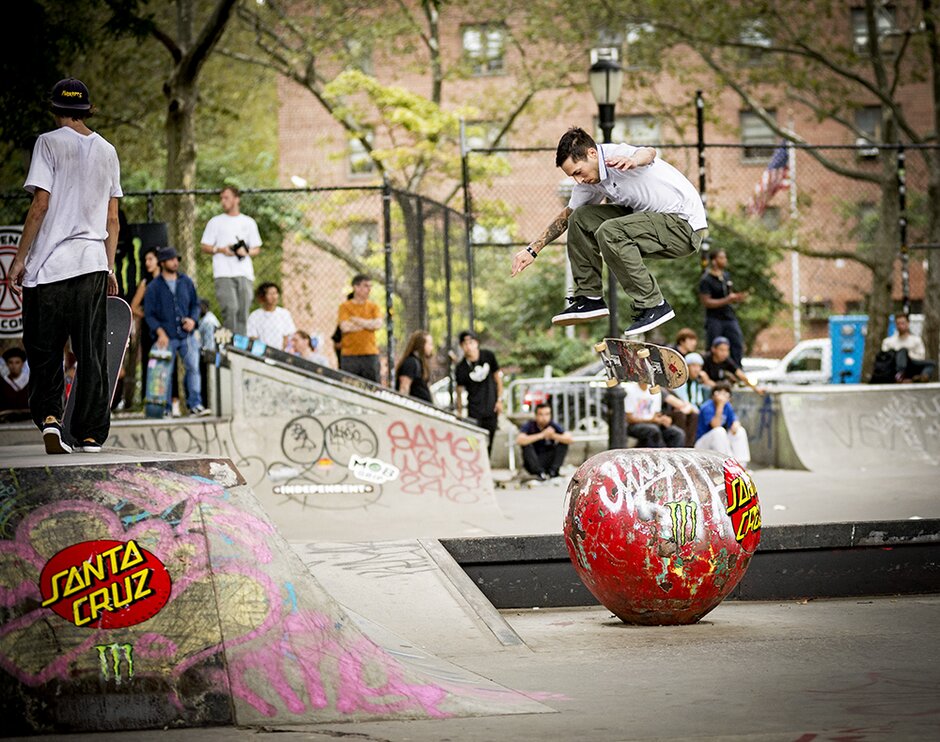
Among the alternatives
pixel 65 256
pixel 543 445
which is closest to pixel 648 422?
pixel 543 445

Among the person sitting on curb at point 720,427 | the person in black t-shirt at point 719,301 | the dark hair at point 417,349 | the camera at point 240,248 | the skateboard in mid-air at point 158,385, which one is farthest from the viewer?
the person in black t-shirt at point 719,301

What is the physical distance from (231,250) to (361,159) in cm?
1967

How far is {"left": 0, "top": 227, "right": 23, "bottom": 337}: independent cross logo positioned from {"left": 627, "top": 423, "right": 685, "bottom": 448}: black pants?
25.1 ft

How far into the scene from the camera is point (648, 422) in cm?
1594

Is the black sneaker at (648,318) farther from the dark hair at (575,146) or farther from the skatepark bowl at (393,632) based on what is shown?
the dark hair at (575,146)

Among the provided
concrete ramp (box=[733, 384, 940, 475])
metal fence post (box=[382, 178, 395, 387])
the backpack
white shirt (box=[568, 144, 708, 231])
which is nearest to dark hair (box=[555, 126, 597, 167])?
white shirt (box=[568, 144, 708, 231])

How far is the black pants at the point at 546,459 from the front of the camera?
1552cm

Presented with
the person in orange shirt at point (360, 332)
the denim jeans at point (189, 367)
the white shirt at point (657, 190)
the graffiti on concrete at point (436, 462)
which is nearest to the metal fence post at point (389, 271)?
the person in orange shirt at point (360, 332)

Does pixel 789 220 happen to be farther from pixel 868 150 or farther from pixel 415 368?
pixel 415 368

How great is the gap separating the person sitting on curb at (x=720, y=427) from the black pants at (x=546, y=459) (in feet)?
5.56

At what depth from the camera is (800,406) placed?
17031 millimetres

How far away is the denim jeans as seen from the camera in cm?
1303

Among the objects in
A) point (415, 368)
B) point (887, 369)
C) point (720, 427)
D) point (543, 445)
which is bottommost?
point (543, 445)

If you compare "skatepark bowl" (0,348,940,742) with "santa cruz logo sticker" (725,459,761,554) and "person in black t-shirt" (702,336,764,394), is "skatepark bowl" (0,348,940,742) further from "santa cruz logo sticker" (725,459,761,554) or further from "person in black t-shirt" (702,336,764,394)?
"person in black t-shirt" (702,336,764,394)
